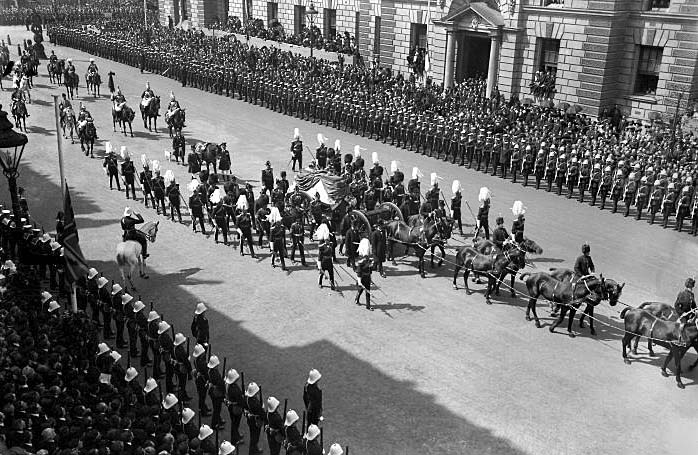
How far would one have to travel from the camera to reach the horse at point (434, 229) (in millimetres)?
19031

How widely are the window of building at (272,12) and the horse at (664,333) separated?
49814 millimetres

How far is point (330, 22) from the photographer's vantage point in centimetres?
5409

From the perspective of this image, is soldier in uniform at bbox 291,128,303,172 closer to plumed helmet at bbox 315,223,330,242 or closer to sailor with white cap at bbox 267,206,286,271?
sailor with white cap at bbox 267,206,286,271

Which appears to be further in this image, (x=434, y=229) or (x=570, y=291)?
(x=434, y=229)

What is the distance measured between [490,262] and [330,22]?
4069 centimetres

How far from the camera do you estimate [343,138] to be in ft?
110

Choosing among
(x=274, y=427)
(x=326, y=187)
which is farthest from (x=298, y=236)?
(x=274, y=427)

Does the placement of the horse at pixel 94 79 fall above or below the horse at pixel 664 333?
above

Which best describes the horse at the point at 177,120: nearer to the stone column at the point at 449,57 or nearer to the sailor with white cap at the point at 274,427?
the stone column at the point at 449,57

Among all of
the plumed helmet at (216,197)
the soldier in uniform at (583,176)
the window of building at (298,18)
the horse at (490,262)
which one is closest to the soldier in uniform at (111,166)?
the plumed helmet at (216,197)

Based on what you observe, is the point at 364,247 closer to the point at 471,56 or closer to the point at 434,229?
the point at 434,229

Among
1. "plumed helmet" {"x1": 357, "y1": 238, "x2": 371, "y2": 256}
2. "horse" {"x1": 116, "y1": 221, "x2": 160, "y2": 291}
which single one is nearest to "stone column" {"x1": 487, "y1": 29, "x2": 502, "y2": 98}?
"plumed helmet" {"x1": 357, "y1": 238, "x2": 371, "y2": 256}

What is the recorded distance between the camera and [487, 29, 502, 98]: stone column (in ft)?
124

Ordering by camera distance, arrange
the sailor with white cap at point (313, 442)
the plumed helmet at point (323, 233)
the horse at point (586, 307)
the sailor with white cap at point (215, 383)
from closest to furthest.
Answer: the sailor with white cap at point (313, 442), the sailor with white cap at point (215, 383), the horse at point (586, 307), the plumed helmet at point (323, 233)
